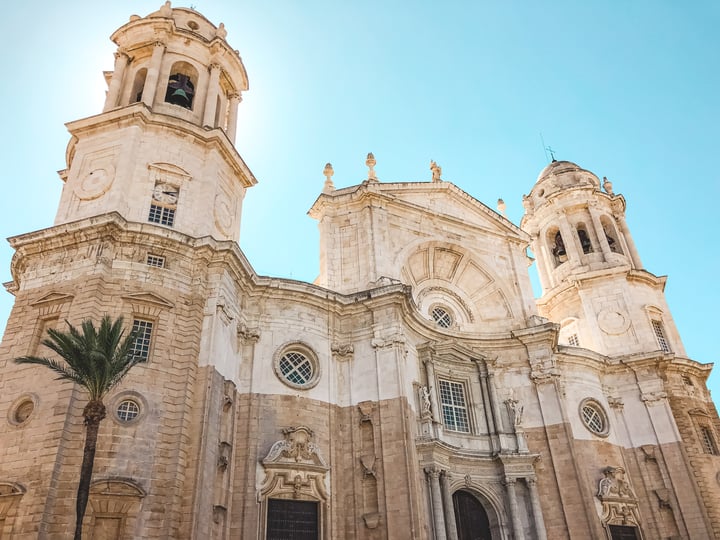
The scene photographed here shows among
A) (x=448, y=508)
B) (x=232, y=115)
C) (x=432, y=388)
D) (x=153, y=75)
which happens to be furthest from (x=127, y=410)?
(x=232, y=115)

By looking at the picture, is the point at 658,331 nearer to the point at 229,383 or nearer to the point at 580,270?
the point at 580,270

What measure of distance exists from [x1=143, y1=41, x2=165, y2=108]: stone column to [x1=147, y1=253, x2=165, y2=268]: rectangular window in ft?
24.1

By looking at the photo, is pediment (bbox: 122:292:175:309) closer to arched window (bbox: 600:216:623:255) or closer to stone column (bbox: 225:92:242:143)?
stone column (bbox: 225:92:242:143)

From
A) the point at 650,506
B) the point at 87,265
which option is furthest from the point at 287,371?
the point at 650,506

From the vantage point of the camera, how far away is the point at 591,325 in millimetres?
32938

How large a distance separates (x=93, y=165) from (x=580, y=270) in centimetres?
2595

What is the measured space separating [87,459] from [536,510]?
56.3ft

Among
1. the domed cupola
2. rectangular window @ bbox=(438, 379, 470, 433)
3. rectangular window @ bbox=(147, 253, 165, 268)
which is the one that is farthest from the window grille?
the domed cupola

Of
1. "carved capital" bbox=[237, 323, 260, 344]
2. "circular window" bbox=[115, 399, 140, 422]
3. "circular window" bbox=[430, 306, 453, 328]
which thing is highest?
"circular window" bbox=[430, 306, 453, 328]

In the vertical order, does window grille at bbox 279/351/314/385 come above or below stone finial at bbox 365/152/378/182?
below

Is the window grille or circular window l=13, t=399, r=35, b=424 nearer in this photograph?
circular window l=13, t=399, r=35, b=424

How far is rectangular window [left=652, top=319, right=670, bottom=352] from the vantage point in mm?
32906

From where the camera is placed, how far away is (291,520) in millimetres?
20094

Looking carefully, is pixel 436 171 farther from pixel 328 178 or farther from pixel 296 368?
pixel 296 368
